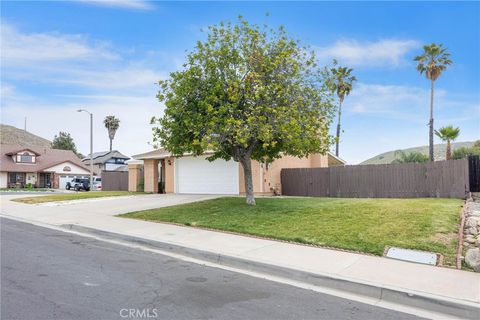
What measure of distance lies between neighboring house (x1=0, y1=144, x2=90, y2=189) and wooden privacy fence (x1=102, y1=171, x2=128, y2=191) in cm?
2146

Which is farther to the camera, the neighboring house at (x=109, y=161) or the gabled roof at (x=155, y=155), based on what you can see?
the neighboring house at (x=109, y=161)

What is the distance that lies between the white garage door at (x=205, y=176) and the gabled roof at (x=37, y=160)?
3447 cm

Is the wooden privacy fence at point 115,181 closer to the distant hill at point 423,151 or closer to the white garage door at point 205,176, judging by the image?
the white garage door at point 205,176

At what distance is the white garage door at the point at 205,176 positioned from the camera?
77.6 feet


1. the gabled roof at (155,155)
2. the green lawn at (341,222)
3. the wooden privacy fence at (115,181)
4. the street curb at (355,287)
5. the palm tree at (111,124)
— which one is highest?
the palm tree at (111,124)

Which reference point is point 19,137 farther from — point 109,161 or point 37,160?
point 109,161

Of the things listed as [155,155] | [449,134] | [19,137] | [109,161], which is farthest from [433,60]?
[19,137]

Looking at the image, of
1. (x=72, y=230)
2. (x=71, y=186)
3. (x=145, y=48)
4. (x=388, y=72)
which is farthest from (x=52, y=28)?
(x=71, y=186)

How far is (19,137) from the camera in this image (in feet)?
404

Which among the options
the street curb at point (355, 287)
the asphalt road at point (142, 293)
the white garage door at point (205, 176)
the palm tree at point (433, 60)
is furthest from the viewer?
the palm tree at point (433, 60)

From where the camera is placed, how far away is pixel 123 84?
67.7 feet

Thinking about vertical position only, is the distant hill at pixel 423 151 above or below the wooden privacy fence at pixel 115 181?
above

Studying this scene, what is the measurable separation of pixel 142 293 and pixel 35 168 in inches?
2106

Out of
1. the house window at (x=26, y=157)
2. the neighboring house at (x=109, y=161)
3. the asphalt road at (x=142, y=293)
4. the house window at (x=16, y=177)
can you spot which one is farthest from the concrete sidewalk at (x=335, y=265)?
the neighboring house at (x=109, y=161)
